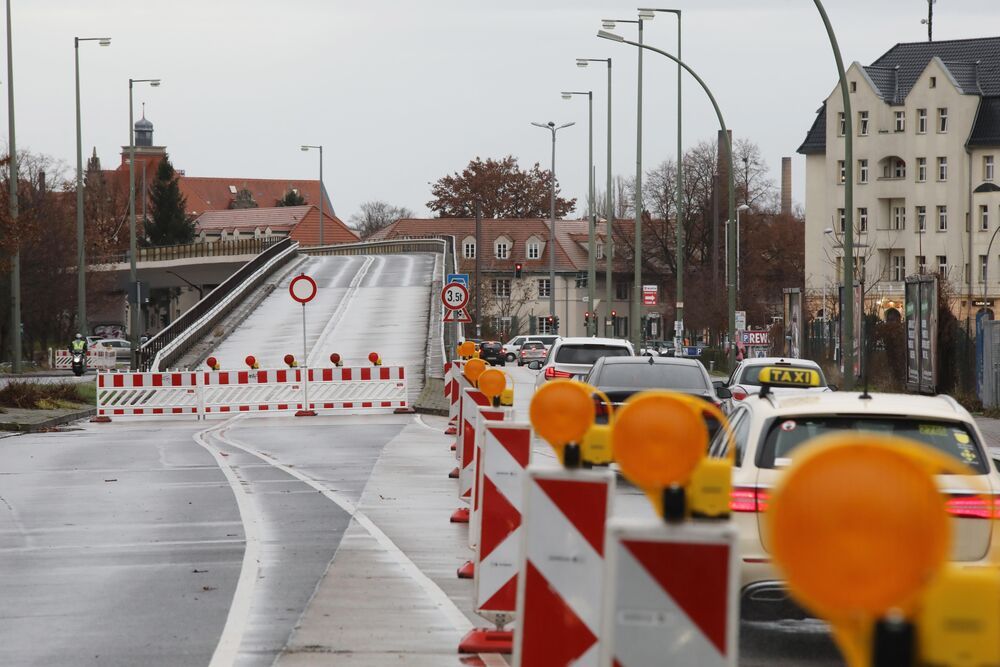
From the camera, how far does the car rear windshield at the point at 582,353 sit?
2769 cm

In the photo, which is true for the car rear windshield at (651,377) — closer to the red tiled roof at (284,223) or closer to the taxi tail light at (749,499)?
the taxi tail light at (749,499)

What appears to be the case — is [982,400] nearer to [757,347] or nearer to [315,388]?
[315,388]

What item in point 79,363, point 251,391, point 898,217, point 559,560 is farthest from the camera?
point 898,217

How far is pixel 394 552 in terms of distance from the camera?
12.2m

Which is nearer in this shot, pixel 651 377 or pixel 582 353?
pixel 651 377

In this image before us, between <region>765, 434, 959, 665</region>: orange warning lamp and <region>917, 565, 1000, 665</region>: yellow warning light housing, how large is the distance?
1.5 inches

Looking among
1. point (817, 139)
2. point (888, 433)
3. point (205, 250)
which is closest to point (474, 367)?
point (888, 433)

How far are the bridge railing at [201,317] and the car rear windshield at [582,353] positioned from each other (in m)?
20.9

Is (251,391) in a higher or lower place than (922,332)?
lower

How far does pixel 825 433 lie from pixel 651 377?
10.6m

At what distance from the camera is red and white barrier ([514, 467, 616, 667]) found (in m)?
5.98

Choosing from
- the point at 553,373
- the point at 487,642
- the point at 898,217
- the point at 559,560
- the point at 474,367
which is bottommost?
the point at 487,642

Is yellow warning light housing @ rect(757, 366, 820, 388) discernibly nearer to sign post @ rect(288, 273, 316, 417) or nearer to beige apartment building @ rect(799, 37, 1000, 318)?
sign post @ rect(288, 273, 316, 417)

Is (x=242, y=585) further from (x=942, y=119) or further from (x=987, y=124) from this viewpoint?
(x=942, y=119)
